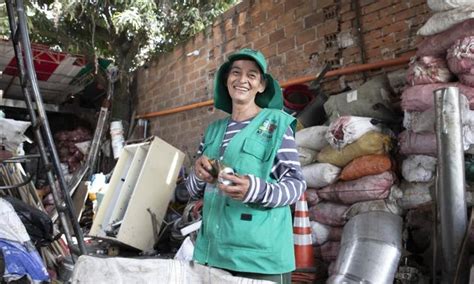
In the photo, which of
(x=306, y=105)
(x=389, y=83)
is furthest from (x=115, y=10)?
(x=389, y=83)

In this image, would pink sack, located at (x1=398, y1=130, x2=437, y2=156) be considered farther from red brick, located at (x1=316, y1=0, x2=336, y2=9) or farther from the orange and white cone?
red brick, located at (x1=316, y1=0, x2=336, y2=9)

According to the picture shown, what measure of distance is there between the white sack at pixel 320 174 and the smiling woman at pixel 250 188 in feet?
5.15

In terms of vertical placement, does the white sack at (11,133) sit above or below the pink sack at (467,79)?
below

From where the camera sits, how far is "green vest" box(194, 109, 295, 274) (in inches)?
54.6

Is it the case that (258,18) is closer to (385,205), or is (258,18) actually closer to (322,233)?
(322,233)

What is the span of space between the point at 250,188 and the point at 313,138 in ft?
6.82

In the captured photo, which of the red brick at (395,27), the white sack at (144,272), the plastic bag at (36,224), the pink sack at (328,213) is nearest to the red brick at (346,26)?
the red brick at (395,27)

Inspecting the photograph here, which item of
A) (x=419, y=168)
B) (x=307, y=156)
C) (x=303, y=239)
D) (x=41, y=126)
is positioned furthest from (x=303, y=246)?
(x=41, y=126)

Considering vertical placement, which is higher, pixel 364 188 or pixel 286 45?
pixel 286 45

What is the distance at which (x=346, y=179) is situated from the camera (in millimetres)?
3004

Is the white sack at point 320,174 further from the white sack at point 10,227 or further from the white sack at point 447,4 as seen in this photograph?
the white sack at point 10,227

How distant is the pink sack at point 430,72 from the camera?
2.63 metres

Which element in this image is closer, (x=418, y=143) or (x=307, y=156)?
(x=418, y=143)

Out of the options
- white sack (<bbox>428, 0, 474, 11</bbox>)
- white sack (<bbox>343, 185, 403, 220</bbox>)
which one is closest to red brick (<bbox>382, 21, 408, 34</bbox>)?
white sack (<bbox>428, 0, 474, 11</bbox>)
